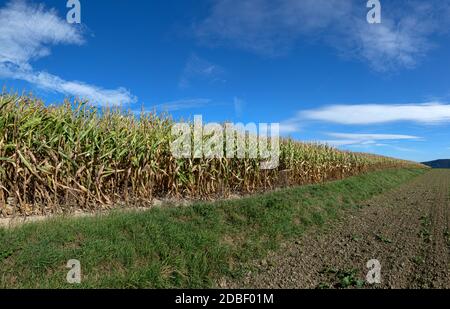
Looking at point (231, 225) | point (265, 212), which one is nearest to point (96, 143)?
point (231, 225)

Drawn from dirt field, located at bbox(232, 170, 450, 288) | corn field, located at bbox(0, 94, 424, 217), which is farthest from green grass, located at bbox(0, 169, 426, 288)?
corn field, located at bbox(0, 94, 424, 217)

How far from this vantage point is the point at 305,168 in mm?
21062

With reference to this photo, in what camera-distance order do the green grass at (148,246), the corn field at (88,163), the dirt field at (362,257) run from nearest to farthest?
the green grass at (148,246) → the dirt field at (362,257) → the corn field at (88,163)

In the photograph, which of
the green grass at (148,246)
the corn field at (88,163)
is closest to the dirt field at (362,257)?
the green grass at (148,246)

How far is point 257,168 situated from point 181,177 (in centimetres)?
504

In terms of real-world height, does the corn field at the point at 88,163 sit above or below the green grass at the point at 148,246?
above

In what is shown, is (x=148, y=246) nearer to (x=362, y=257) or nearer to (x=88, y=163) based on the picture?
(x=88, y=163)

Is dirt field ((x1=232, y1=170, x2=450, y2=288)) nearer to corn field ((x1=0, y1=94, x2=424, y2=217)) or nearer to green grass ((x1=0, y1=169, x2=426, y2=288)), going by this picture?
green grass ((x1=0, y1=169, x2=426, y2=288))

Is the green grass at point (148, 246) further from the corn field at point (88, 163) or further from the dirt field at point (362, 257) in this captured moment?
the corn field at point (88, 163)

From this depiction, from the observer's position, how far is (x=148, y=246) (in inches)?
258

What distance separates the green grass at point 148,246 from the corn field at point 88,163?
71.3 inches

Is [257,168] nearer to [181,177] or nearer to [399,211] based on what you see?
[181,177]

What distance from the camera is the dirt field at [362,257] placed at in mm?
6160

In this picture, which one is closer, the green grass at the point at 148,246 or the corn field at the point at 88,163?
the green grass at the point at 148,246
